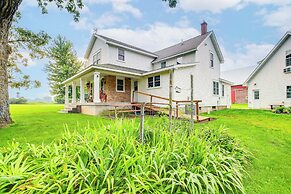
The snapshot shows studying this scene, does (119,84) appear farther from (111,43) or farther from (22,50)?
(22,50)

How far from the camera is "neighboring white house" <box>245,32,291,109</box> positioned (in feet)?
52.4

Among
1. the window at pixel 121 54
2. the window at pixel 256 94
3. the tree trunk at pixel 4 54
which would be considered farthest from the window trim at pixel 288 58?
the tree trunk at pixel 4 54

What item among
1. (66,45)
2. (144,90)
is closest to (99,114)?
(144,90)

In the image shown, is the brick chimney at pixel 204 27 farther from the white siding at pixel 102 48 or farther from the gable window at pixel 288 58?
the white siding at pixel 102 48

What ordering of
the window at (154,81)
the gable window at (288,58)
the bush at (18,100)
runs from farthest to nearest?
the bush at (18,100)
the gable window at (288,58)
the window at (154,81)

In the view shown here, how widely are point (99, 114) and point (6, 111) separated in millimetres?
5581

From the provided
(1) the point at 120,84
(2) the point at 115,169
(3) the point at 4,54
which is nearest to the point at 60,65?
(1) the point at 120,84

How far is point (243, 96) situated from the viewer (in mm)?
30281

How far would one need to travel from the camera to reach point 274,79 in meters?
16.9

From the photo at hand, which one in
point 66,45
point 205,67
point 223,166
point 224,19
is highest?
point 66,45

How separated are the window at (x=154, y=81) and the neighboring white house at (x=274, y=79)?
10868mm

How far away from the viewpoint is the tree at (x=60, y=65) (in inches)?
1469

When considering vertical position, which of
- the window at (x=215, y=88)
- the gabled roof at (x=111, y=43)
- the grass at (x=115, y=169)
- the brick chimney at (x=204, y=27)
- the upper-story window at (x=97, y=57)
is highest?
the brick chimney at (x=204, y=27)

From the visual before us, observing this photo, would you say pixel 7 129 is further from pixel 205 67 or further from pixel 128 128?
pixel 205 67
